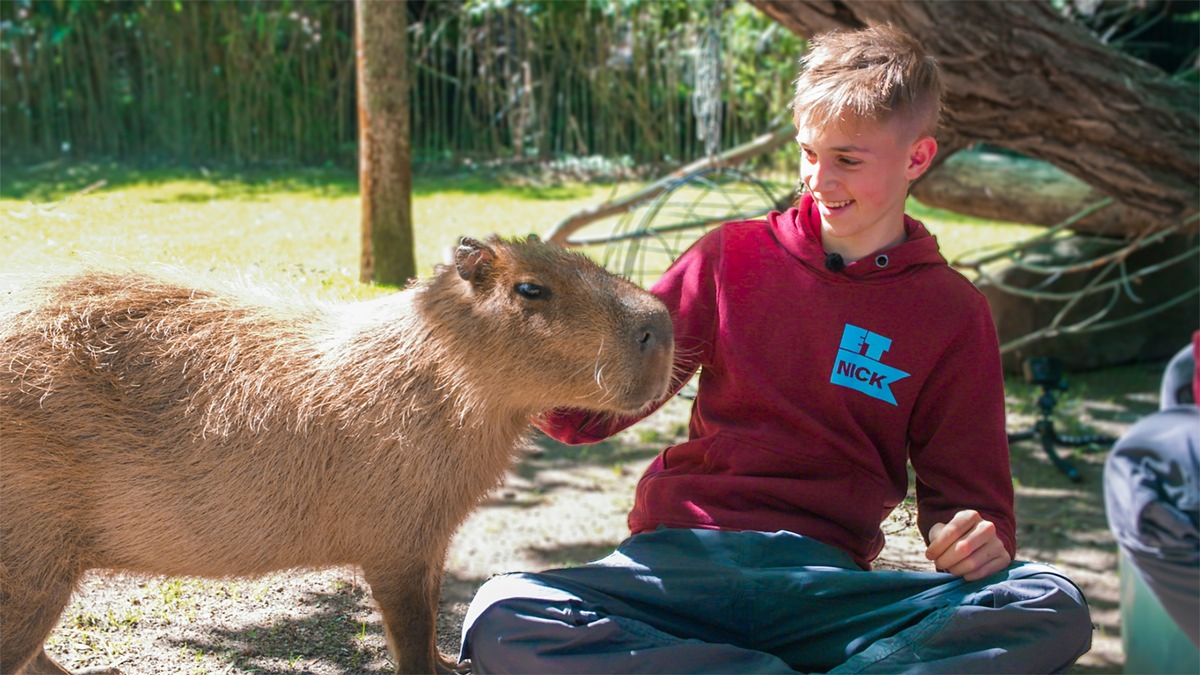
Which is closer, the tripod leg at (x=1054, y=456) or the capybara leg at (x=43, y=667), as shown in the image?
the capybara leg at (x=43, y=667)

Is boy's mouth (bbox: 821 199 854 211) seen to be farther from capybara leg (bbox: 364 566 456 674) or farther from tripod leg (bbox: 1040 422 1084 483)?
tripod leg (bbox: 1040 422 1084 483)

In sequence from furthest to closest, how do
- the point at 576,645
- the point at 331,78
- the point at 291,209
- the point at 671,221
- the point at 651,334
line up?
the point at 331,78 < the point at 671,221 < the point at 291,209 < the point at 651,334 < the point at 576,645

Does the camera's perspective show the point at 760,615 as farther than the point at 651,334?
No

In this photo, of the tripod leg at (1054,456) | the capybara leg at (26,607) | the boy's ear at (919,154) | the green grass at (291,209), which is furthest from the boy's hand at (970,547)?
the tripod leg at (1054,456)

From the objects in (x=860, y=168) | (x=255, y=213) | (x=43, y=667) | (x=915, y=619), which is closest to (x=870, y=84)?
(x=860, y=168)

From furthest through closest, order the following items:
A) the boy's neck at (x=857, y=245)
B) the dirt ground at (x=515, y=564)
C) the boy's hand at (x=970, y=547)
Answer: the dirt ground at (x=515, y=564), the boy's neck at (x=857, y=245), the boy's hand at (x=970, y=547)

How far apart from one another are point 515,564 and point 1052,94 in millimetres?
3138

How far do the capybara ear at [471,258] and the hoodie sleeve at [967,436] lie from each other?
1.01 meters

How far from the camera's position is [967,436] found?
236 centimetres

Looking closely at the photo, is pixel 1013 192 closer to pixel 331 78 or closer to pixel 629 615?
pixel 629 615

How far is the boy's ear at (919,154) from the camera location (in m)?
2.45

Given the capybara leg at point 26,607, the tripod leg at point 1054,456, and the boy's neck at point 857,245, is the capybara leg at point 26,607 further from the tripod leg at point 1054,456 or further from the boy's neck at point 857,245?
the tripod leg at point 1054,456

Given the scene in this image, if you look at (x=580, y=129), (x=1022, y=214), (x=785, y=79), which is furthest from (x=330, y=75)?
(x=1022, y=214)

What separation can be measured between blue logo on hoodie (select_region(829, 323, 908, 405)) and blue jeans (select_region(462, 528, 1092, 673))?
0.36 meters
